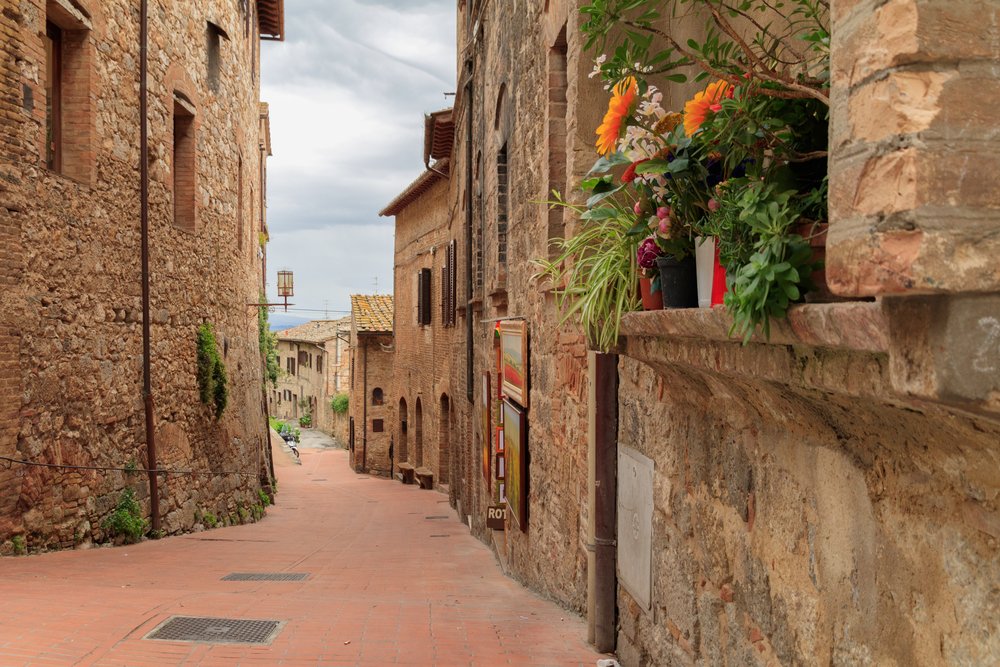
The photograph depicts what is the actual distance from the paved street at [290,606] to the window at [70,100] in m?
3.80

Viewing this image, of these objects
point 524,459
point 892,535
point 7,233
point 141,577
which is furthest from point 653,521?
point 7,233

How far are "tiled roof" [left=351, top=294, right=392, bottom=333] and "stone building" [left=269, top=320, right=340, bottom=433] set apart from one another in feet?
57.9

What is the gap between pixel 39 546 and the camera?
25.5 ft

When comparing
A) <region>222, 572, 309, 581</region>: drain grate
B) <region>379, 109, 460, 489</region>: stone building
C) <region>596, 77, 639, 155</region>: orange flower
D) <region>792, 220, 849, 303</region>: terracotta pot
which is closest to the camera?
<region>792, 220, 849, 303</region>: terracotta pot

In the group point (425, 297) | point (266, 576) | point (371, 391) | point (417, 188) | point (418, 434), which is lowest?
point (418, 434)

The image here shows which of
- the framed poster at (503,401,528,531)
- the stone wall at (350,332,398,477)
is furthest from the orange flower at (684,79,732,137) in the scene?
the stone wall at (350,332,398,477)

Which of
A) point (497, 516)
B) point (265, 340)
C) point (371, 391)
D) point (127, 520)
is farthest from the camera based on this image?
point (371, 391)

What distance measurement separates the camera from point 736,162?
2.36 metres

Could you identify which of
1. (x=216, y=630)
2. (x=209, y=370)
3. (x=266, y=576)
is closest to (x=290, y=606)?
(x=216, y=630)

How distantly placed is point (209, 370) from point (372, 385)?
1804 cm

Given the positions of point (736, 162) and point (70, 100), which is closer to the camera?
point (736, 162)

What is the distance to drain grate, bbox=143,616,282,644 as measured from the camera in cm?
495

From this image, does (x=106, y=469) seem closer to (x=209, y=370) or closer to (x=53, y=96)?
(x=209, y=370)

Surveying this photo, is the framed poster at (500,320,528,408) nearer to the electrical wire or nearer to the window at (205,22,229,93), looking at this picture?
the electrical wire
